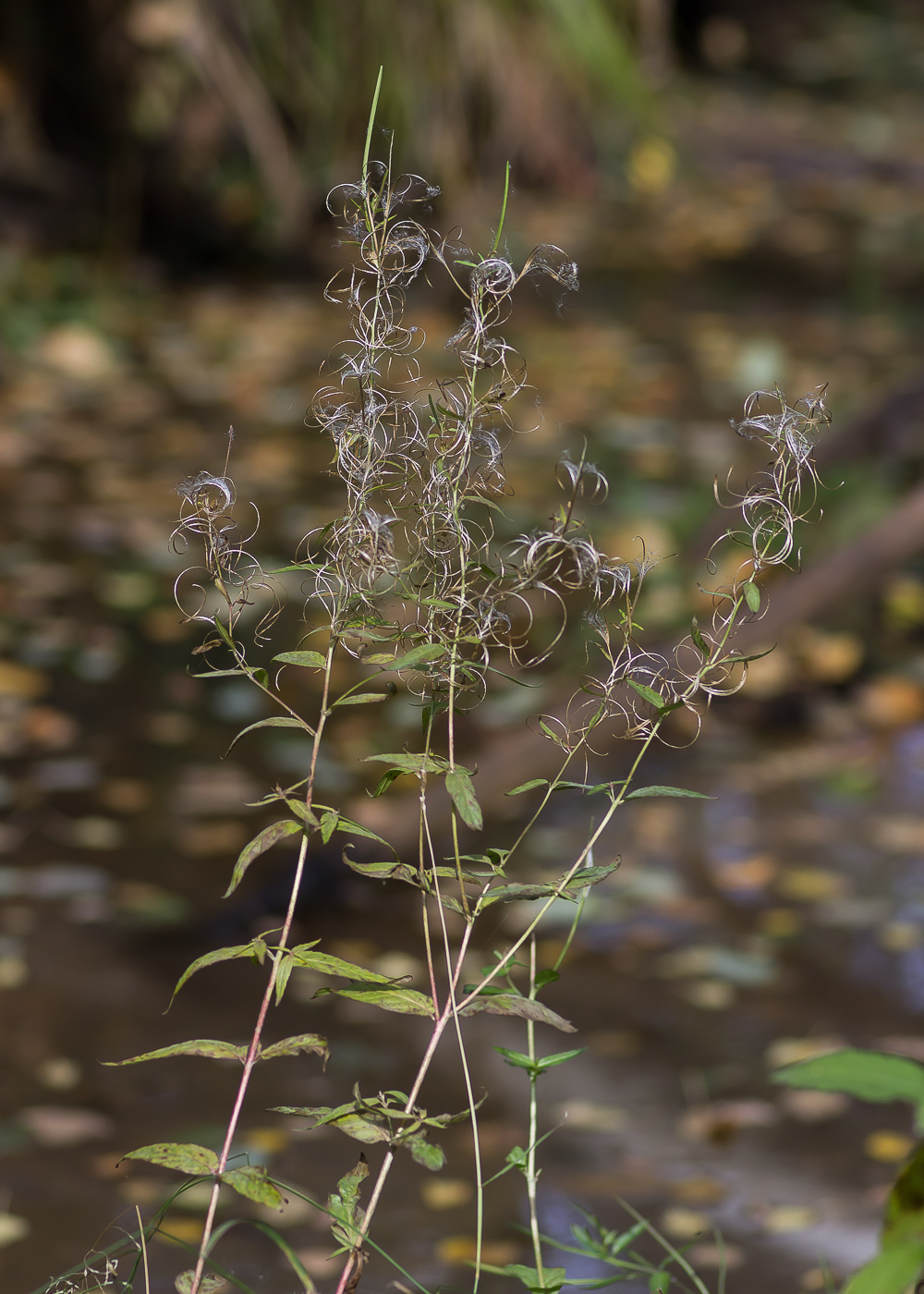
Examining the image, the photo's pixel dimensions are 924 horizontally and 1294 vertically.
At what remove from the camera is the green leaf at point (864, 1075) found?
3.05ft

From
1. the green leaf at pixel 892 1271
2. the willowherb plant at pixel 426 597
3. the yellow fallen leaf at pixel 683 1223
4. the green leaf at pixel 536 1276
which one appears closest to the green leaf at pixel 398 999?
the willowherb plant at pixel 426 597

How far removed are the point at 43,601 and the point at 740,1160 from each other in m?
2.46

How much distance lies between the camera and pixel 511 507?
440cm

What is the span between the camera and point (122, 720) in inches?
129

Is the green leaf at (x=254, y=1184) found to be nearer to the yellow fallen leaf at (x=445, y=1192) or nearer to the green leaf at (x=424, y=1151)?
the green leaf at (x=424, y=1151)

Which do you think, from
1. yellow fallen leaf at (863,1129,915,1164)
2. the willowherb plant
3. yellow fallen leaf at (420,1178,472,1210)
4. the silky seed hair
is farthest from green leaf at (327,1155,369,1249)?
yellow fallen leaf at (863,1129,915,1164)

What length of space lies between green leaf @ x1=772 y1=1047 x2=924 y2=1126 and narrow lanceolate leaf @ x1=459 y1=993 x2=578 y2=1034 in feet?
0.52

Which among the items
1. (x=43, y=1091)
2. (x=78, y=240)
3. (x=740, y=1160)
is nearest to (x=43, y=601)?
(x=43, y=1091)

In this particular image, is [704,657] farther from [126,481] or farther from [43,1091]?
[126,481]

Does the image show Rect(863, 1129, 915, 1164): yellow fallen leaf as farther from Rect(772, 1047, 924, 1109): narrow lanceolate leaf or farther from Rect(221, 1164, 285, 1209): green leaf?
Rect(221, 1164, 285, 1209): green leaf

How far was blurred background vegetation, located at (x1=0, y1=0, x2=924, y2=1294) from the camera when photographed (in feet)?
7.20

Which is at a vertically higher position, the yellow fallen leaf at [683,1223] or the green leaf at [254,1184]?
the green leaf at [254,1184]

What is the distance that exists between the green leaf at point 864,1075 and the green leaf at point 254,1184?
35 centimetres

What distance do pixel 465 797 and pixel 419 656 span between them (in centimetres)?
10
